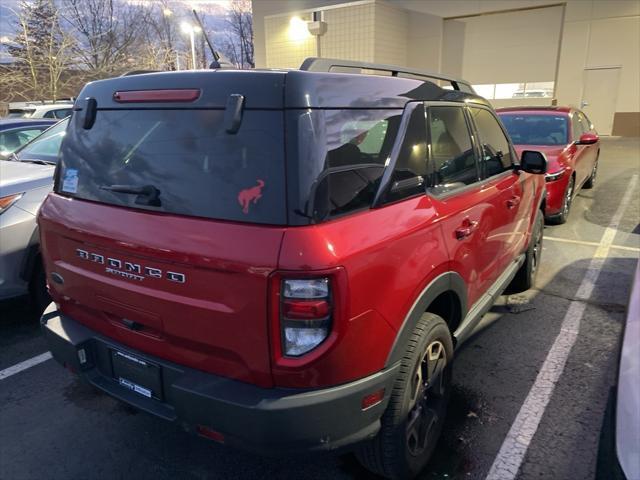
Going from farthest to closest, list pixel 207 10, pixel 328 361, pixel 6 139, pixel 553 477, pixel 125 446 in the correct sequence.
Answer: pixel 207 10 < pixel 6 139 < pixel 125 446 < pixel 553 477 < pixel 328 361

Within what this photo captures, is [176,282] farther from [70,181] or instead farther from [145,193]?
[70,181]

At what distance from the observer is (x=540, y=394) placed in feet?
10.3

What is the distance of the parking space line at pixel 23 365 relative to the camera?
3465 millimetres

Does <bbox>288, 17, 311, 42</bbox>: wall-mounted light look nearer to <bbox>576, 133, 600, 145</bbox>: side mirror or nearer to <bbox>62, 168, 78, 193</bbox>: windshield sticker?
<bbox>576, 133, 600, 145</bbox>: side mirror

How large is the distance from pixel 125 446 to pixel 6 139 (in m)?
6.17

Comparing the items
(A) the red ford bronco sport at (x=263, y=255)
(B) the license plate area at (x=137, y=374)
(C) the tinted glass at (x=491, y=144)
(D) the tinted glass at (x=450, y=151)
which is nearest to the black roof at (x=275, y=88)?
(A) the red ford bronco sport at (x=263, y=255)

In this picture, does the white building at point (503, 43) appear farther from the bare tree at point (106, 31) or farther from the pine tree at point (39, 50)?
the bare tree at point (106, 31)

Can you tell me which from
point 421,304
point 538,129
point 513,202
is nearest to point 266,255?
point 421,304

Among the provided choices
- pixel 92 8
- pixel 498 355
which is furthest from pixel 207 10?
pixel 498 355

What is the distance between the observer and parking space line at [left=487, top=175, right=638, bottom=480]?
8.38 ft

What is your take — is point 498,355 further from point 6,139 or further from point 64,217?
point 6,139

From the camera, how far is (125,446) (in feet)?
8.85

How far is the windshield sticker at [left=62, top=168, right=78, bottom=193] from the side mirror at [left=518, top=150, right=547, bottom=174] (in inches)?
124

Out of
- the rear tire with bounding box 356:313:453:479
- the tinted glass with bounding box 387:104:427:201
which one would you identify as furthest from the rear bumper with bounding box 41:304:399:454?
the tinted glass with bounding box 387:104:427:201
